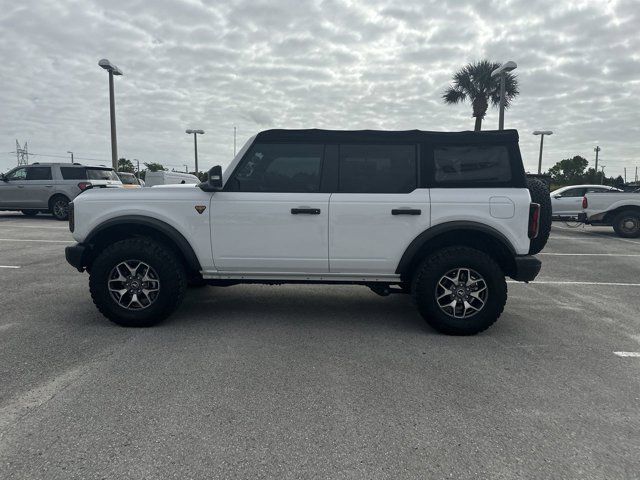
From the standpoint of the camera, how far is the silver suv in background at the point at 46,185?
1434 centimetres

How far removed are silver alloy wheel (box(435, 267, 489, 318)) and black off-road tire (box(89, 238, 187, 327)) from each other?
2539 millimetres

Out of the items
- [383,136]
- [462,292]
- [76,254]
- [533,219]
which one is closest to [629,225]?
[533,219]

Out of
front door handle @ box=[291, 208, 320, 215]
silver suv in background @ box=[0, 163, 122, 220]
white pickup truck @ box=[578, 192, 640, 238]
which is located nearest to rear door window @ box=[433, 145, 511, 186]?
front door handle @ box=[291, 208, 320, 215]

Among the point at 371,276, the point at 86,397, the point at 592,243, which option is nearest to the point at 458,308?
the point at 371,276

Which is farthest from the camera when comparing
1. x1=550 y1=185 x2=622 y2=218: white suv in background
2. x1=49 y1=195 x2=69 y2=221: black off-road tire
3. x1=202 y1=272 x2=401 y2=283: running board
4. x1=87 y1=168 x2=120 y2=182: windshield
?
x1=550 y1=185 x2=622 y2=218: white suv in background

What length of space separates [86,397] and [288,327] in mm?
1917

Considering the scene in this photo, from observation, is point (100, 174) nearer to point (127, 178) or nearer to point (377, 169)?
point (127, 178)

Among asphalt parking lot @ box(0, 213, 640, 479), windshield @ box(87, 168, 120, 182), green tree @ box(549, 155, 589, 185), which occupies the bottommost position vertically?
asphalt parking lot @ box(0, 213, 640, 479)

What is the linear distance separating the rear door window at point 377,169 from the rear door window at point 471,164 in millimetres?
261

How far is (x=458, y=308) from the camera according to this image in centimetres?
409

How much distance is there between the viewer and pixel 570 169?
64000 millimetres

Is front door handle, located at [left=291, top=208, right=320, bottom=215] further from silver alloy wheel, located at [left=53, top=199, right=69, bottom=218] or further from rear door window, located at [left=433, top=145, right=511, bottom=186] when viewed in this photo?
silver alloy wheel, located at [left=53, top=199, right=69, bottom=218]

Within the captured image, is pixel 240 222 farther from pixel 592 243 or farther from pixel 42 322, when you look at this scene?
pixel 592 243

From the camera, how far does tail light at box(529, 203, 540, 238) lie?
3.96m
